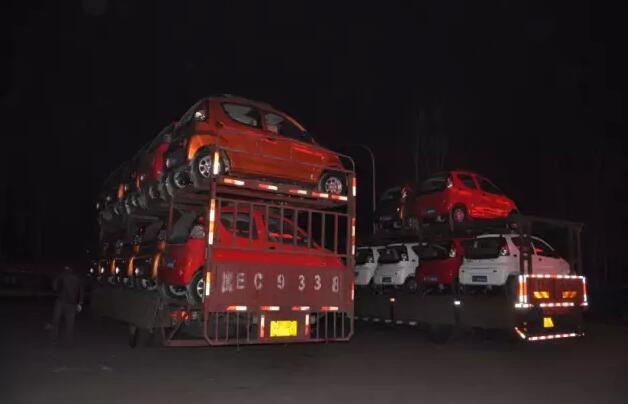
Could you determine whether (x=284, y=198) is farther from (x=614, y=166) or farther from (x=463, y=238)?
(x=614, y=166)

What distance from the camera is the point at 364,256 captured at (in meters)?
15.3

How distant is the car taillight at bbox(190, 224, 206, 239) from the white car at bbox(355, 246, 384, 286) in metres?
7.21

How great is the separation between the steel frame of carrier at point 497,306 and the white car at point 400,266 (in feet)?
1.16

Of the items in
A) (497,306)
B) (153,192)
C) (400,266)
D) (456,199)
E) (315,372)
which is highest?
(456,199)

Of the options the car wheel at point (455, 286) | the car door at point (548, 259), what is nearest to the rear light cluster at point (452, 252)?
the car wheel at point (455, 286)

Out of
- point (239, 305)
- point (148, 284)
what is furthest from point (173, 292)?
point (239, 305)

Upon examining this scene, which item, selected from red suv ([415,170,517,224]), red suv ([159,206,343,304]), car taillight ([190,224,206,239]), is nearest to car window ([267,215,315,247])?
red suv ([159,206,343,304])

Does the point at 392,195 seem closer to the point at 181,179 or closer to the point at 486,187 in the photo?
the point at 486,187

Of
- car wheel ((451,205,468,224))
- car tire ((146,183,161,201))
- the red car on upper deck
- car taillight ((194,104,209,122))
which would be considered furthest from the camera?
car wheel ((451,205,468,224))

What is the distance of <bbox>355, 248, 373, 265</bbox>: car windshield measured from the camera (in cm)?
1522

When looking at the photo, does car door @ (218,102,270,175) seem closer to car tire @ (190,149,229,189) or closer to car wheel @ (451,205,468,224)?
car tire @ (190,149,229,189)

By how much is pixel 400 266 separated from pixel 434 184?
207 centimetres

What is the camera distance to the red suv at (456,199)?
1394 centimetres

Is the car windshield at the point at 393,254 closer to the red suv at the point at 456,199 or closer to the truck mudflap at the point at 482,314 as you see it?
the red suv at the point at 456,199
